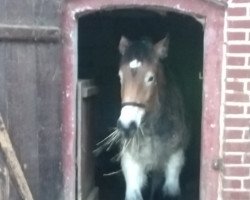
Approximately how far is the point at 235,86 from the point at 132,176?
1526 millimetres

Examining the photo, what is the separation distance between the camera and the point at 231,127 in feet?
19.2

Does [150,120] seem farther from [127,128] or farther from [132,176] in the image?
[127,128]

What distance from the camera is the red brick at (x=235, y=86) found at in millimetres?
5824

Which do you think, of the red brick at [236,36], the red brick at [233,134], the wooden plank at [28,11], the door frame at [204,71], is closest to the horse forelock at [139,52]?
the door frame at [204,71]

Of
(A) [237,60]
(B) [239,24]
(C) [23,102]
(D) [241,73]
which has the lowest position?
(C) [23,102]

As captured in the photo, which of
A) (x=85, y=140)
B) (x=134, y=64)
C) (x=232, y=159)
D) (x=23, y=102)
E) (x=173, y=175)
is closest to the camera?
(x=232, y=159)

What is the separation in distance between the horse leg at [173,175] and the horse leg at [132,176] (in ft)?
1.09

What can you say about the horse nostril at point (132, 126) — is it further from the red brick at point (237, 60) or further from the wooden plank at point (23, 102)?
the red brick at point (237, 60)

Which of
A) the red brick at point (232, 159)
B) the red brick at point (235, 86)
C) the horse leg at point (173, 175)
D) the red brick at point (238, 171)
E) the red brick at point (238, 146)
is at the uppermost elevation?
the red brick at point (235, 86)

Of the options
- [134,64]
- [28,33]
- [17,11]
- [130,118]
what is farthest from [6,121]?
[134,64]

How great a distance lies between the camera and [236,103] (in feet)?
19.2

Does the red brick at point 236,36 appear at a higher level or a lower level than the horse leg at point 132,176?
Answer: higher

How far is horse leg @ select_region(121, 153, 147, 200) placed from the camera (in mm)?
6773

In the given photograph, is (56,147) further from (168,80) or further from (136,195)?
(168,80)
